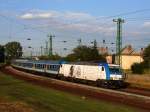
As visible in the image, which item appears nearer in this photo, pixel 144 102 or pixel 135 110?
pixel 135 110

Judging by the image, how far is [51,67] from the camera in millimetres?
68000

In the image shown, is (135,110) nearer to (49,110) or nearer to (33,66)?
(49,110)

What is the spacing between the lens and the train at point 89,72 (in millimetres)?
42844

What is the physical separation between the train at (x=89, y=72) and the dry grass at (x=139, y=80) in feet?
9.22

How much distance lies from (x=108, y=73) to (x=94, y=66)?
3.57 metres

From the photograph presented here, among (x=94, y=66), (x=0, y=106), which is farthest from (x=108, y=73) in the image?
(x=0, y=106)

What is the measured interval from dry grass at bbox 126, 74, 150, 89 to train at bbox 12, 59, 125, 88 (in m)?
2.81

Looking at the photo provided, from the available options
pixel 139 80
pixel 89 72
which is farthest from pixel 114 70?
pixel 139 80

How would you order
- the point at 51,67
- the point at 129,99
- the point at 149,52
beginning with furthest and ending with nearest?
the point at 149,52, the point at 51,67, the point at 129,99

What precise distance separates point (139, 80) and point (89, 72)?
21.1 feet

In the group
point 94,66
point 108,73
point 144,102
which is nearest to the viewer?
point 144,102

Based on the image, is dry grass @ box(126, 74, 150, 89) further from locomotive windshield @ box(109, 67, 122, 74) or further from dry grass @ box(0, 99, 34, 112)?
dry grass @ box(0, 99, 34, 112)

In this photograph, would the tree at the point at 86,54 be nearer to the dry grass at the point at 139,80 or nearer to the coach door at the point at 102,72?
the dry grass at the point at 139,80

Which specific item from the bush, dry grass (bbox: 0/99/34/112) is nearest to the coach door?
the bush
